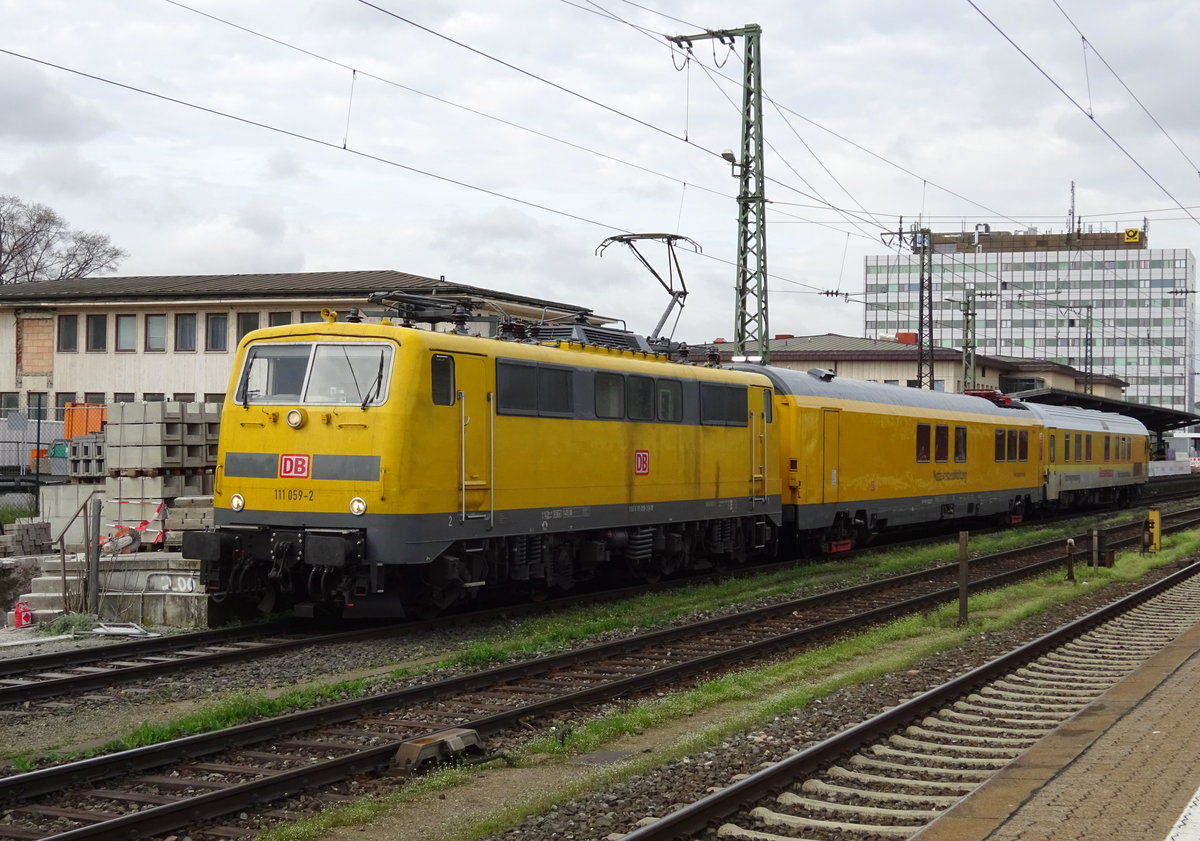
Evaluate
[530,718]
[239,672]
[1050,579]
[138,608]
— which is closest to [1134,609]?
[1050,579]

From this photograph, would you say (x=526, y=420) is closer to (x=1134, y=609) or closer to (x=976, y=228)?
(x=1134, y=609)

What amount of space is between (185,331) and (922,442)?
23753 mm

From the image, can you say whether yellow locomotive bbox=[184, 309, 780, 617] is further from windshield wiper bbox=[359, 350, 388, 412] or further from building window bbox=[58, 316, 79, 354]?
building window bbox=[58, 316, 79, 354]

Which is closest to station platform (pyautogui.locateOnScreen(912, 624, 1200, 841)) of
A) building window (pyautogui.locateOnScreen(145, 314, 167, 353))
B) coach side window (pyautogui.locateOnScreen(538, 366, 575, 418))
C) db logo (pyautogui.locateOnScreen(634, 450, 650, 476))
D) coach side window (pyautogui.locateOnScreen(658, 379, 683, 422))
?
coach side window (pyautogui.locateOnScreen(538, 366, 575, 418))

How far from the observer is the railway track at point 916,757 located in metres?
7.27

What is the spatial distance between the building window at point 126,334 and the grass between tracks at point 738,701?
30.2 m

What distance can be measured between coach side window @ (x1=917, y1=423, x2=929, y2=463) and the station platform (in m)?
16.8

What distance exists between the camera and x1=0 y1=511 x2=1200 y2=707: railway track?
11148 mm

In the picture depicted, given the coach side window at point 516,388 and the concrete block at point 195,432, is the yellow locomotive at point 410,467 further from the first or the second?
the concrete block at point 195,432

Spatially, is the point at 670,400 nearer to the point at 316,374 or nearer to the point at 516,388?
the point at 516,388

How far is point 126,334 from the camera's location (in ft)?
133

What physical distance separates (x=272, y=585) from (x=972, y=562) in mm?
13879

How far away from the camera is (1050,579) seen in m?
20.7

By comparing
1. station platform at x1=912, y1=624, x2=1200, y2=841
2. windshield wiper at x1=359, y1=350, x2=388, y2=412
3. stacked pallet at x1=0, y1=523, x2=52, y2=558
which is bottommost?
station platform at x1=912, y1=624, x2=1200, y2=841
